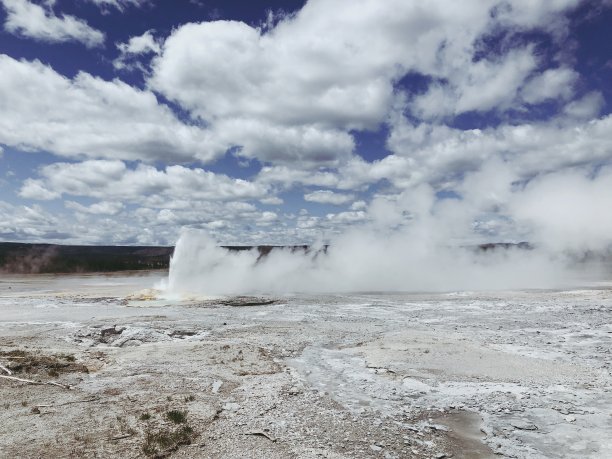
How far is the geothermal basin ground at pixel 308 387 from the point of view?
8.27m

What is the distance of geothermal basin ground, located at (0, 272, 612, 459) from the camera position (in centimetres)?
827

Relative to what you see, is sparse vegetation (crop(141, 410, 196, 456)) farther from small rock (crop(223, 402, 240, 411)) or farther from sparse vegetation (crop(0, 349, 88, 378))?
sparse vegetation (crop(0, 349, 88, 378))

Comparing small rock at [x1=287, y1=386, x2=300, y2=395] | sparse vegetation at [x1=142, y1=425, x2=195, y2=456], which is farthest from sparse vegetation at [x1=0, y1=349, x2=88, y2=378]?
small rock at [x1=287, y1=386, x2=300, y2=395]

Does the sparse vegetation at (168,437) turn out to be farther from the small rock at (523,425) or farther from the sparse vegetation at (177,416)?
the small rock at (523,425)

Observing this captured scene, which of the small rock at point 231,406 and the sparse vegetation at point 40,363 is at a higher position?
the sparse vegetation at point 40,363

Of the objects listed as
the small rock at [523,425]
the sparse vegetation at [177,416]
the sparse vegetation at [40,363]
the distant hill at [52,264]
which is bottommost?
the sparse vegetation at [177,416]

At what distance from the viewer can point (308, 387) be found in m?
11.8

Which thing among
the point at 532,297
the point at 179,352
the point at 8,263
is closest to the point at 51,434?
the point at 179,352

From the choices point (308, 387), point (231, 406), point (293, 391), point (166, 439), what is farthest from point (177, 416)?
point (308, 387)

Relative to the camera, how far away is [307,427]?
29.5ft

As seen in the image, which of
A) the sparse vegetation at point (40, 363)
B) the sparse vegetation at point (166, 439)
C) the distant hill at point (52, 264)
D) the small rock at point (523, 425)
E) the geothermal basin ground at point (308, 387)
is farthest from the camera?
the distant hill at point (52, 264)

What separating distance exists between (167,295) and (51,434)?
27.7 m

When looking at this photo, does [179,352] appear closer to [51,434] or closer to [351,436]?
[51,434]

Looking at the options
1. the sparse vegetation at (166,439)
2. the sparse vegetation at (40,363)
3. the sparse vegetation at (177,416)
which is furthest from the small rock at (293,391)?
the sparse vegetation at (40,363)
